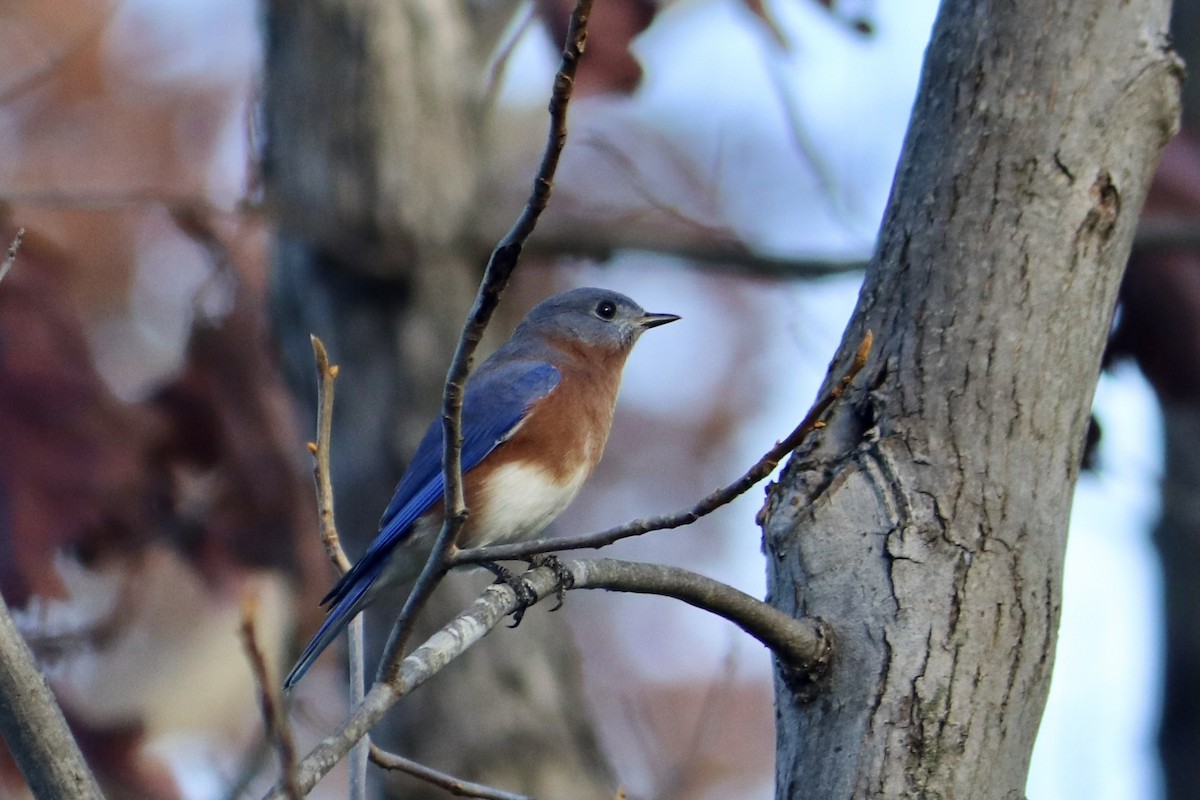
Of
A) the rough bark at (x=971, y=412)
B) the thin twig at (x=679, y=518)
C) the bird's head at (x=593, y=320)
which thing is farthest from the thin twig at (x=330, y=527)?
the bird's head at (x=593, y=320)

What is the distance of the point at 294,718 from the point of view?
210 inches

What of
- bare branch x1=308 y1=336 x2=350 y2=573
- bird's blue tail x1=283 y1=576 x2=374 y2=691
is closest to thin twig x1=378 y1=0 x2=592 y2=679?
bare branch x1=308 y1=336 x2=350 y2=573

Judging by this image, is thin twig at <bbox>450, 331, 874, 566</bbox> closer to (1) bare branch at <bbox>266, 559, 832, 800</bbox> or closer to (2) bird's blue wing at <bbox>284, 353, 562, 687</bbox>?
(1) bare branch at <bbox>266, 559, 832, 800</bbox>

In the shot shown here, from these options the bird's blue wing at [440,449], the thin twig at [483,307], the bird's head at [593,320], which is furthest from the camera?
the bird's head at [593,320]

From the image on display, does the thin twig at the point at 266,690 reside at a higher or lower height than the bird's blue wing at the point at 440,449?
lower

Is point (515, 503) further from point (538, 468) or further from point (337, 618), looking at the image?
point (337, 618)

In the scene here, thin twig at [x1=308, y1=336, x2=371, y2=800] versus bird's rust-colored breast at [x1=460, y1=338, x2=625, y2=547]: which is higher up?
bird's rust-colored breast at [x1=460, y1=338, x2=625, y2=547]

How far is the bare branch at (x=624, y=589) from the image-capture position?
6.74ft

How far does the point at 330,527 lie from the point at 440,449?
1429mm

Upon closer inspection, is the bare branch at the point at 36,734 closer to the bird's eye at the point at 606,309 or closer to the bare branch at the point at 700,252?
the bird's eye at the point at 606,309

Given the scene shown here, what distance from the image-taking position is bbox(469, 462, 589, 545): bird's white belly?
399 centimetres

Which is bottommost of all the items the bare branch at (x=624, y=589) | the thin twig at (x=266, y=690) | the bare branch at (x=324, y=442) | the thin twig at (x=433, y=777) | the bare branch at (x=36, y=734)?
the bare branch at (x=36, y=734)

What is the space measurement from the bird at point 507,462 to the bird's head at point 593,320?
0.11 metres

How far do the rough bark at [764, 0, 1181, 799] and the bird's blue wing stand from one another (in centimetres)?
138
